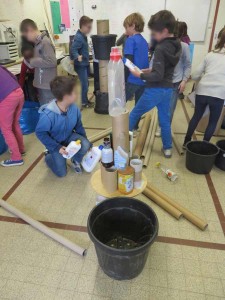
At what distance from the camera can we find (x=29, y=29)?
216cm

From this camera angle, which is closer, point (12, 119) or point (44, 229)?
point (44, 229)

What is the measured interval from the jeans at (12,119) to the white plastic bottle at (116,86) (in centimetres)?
110

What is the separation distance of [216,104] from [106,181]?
4.54 feet

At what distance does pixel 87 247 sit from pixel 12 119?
134 cm

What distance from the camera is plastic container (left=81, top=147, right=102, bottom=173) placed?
184cm

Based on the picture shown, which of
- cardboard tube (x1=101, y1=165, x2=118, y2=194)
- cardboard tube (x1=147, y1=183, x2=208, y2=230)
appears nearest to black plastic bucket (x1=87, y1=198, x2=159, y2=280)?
cardboard tube (x1=101, y1=165, x2=118, y2=194)

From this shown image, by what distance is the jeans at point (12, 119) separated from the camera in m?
1.96

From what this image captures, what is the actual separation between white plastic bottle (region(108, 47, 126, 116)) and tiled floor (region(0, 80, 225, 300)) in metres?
0.83

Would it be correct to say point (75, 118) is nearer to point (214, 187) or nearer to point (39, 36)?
point (39, 36)

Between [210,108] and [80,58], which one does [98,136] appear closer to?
[210,108]

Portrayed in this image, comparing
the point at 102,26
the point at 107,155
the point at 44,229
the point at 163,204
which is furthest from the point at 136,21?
the point at 44,229

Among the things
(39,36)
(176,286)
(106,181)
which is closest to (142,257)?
(176,286)

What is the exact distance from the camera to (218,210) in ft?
5.55

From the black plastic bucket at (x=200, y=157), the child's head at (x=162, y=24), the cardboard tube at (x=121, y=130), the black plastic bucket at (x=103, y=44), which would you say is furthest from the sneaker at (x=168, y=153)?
the black plastic bucket at (x=103, y=44)
